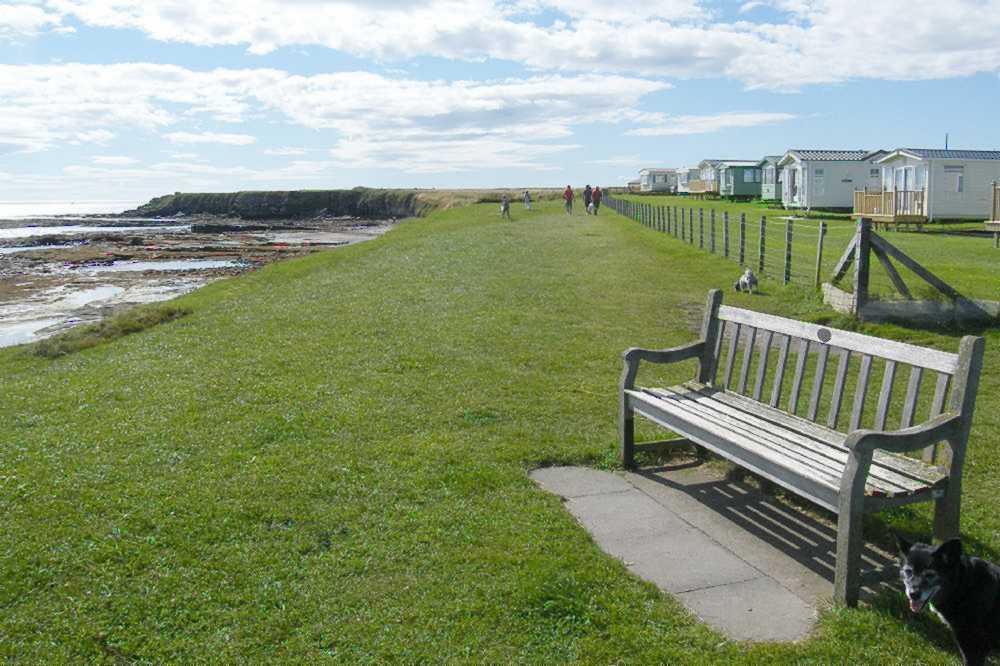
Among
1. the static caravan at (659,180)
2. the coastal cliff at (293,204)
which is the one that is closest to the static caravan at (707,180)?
the static caravan at (659,180)

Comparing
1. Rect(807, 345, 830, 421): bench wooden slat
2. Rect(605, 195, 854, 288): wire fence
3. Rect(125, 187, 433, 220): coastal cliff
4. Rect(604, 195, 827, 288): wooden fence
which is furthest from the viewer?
Rect(125, 187, 433, 220): coastal cliff

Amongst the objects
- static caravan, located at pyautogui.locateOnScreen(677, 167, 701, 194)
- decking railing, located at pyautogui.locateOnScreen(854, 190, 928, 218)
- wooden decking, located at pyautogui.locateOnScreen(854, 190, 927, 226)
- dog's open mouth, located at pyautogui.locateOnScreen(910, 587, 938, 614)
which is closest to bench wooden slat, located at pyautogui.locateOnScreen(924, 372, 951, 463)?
dog's open mouth, located at pyautogui.locateOnScreen(910, 587, 938, 614)

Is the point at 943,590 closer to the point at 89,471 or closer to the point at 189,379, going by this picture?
the point at 89,471

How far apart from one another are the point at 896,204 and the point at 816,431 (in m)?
34.9

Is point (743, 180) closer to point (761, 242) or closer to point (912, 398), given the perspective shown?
point (761, 242)

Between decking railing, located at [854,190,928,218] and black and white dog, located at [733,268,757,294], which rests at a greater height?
decking railing, located at [854,190,928,218]

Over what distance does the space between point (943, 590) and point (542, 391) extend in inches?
218

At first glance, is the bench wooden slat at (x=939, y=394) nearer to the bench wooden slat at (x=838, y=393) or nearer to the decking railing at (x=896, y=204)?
the bench wooden slat at (x=838, y=393)

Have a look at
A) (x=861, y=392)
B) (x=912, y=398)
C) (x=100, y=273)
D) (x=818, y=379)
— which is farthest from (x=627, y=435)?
(x=100, y=273)

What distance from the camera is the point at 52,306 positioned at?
91.8ft

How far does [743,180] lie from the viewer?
2660 inches

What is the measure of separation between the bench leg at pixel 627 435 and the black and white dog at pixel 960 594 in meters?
3.09

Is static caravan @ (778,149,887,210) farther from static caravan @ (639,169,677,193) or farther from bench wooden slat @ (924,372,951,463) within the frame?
bench wooden slat @ (924,372,951,463)

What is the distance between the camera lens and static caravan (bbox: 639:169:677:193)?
313ft
